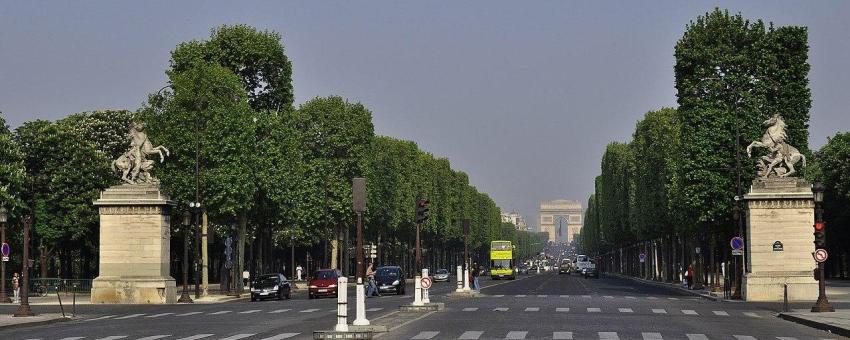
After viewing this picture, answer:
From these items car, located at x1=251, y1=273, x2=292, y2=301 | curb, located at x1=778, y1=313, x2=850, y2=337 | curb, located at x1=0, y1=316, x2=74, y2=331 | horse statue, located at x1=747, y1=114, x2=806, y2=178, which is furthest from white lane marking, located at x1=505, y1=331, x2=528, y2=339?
car, located at x1=251, y1=273, x2=292, y2=301

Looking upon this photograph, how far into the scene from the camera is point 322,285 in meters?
71.9

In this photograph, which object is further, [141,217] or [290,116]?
[290,116]

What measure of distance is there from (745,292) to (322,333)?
35564mm

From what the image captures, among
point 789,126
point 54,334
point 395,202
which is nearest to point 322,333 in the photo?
point 54,334

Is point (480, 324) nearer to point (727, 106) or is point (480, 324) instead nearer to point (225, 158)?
point (727, 106)

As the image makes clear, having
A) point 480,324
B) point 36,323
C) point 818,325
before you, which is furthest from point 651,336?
point 36,323

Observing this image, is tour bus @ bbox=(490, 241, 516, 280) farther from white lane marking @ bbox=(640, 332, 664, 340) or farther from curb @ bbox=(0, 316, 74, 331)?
white lane marking @ bbox=(640, 332, 664, 340)

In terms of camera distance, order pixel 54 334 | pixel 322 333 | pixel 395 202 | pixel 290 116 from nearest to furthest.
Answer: pixel 322 333
pixel 54 334
pixel 290 116
pixel 395 202

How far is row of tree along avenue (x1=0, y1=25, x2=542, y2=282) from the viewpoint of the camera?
73125 mm

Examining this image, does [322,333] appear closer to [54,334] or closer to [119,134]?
[54,334]

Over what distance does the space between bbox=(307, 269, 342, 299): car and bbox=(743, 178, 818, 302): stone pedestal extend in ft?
77.6

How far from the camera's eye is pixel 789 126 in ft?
218

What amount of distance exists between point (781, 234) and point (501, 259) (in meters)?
83.1

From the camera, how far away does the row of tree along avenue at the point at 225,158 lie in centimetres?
7312
